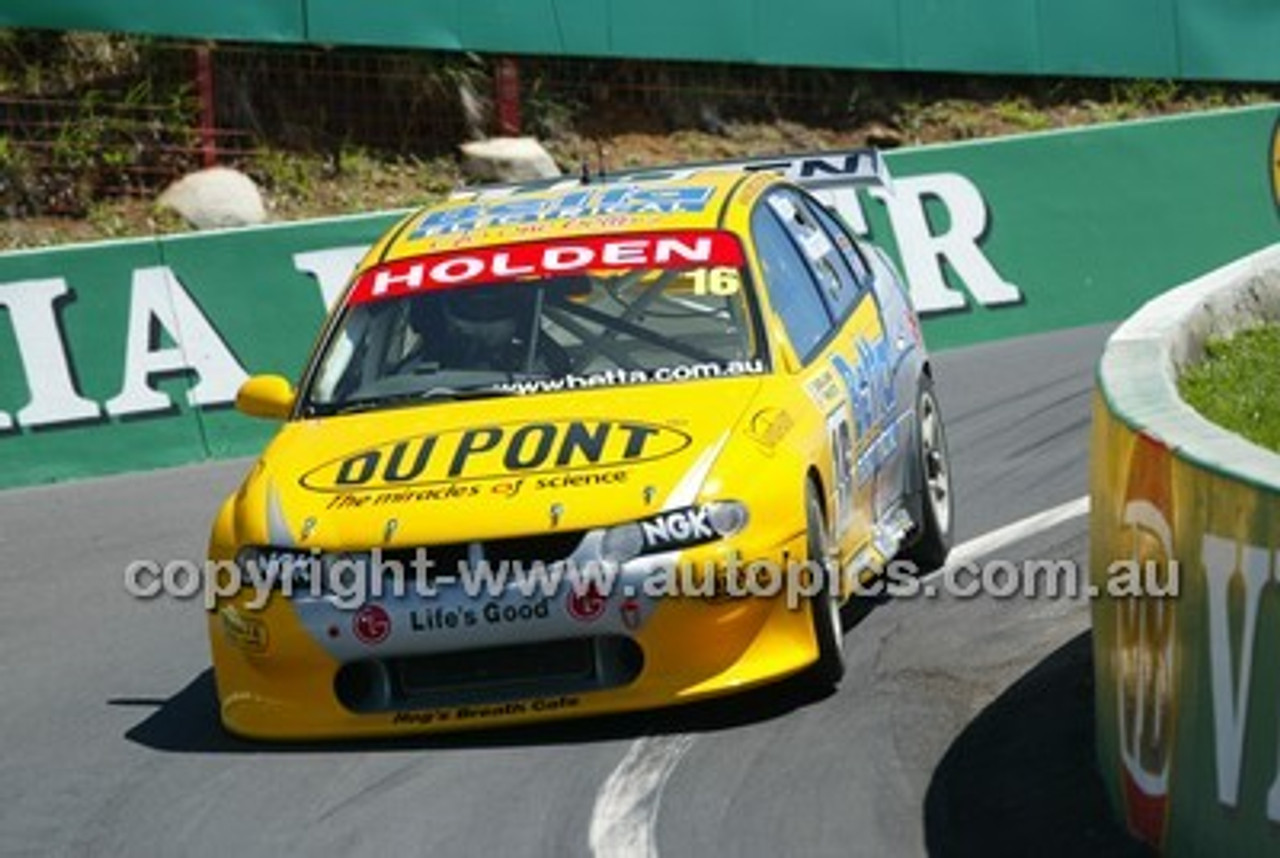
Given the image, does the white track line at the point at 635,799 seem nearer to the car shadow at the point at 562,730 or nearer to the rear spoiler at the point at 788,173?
the car shadow at the point at 562,730

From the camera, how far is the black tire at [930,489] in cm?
1102

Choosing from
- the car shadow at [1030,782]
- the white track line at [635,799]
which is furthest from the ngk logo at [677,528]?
the car shadow at [1030,782]

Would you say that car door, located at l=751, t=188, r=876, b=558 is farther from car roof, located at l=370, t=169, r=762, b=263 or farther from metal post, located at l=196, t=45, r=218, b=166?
metal post, located at l=196, t=45, r=218, b=166

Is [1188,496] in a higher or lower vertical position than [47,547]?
higher

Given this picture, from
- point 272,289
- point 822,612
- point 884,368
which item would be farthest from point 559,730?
point 272,289

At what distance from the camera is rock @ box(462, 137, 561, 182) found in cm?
2119

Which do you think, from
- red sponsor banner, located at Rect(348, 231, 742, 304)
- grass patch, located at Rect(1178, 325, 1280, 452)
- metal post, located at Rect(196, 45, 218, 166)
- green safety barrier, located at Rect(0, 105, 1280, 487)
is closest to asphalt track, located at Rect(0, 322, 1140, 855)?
grass patch, located at Rect(1178, 325, 1280, 452)

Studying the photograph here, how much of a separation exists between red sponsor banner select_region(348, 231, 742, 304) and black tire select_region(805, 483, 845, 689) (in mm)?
1348

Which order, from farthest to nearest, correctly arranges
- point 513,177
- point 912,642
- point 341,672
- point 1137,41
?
point 1137,41 → point 513,177 → point 912,642 → point 341,672

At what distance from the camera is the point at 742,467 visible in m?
8.85

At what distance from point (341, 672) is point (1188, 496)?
3116 mm

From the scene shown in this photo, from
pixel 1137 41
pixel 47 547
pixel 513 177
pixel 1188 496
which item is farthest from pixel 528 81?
pixel 1188 496

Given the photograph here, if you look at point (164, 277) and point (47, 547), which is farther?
point (164, 277)

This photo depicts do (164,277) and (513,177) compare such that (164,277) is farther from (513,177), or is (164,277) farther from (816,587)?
(816,587)
